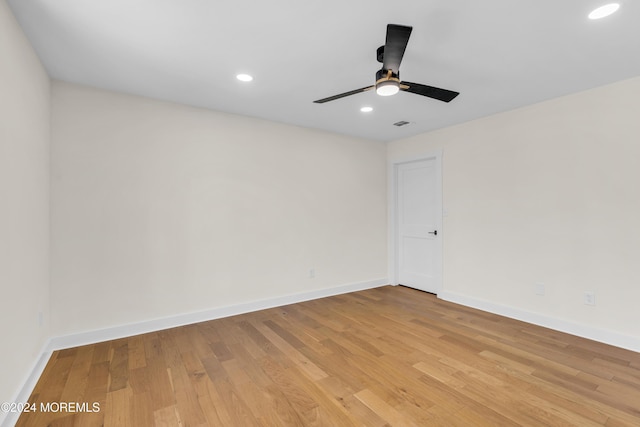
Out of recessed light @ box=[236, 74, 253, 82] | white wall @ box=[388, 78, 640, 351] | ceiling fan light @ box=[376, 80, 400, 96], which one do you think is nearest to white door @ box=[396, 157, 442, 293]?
white wall @ box=[388, 78, 640, 351]

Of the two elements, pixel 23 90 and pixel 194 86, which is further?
pixel 194 86

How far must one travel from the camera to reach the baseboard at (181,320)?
108 inches

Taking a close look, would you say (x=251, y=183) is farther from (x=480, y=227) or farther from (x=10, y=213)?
(x=480, y=227)

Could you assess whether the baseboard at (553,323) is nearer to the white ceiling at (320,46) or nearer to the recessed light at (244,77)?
the white ceiling at (320,46)

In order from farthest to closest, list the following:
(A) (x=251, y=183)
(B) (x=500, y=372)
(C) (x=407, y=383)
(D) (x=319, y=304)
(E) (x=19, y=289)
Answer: (D) (x=319, y=304) → (A) (x=251, y=183) → (B) (x=500, y=372) → (C) (x=407, y=383) → (E) (x=19, y=289)

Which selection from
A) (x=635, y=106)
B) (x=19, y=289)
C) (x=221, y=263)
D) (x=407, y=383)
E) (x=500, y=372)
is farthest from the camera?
(x=221, y=263)

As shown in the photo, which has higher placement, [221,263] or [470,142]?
[470,142]

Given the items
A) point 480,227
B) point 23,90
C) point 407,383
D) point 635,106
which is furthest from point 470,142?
point 23,90

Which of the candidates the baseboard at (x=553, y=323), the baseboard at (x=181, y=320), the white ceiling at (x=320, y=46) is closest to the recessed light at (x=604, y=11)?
the white ceiling at (x=320, y=46)

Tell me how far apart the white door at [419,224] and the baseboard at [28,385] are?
4.40 meters

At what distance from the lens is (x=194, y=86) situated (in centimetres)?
285

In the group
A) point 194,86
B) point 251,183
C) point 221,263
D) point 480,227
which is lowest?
point 221,263

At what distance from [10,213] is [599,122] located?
4.88 metres

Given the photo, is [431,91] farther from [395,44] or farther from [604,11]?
[604,11]
